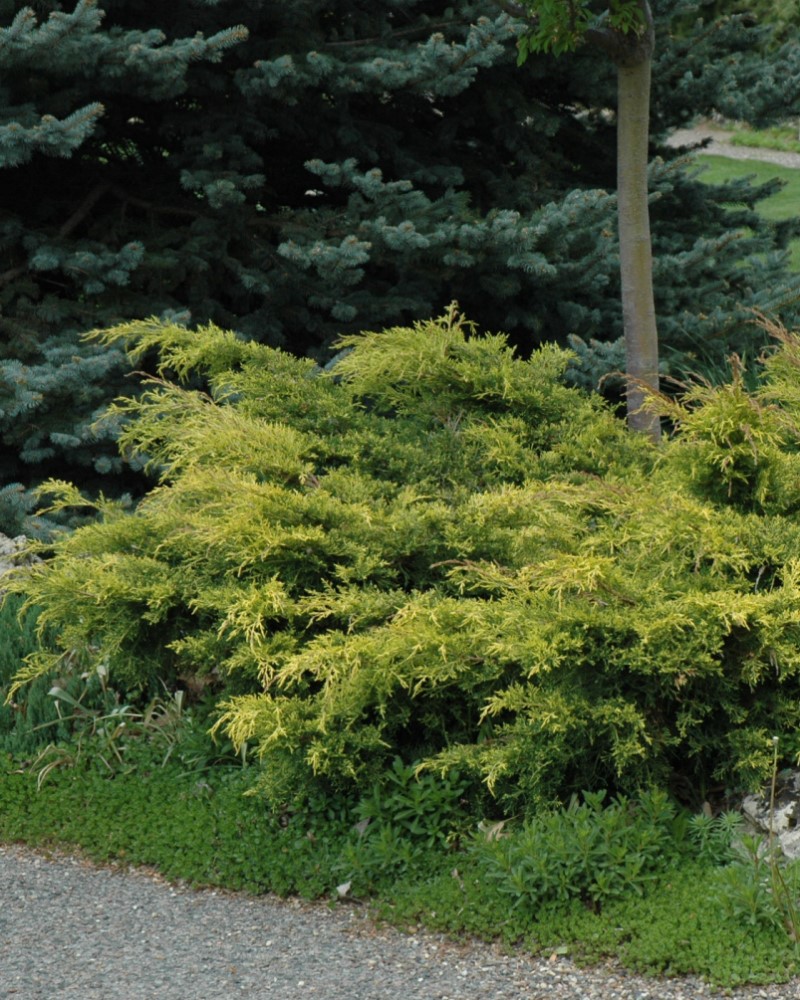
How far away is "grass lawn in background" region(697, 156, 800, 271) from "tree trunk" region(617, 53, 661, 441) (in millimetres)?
8890

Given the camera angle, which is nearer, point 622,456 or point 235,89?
point 622,456

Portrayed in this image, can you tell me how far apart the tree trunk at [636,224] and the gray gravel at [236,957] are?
2.67m

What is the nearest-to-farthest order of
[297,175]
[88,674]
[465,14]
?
1. [88,674]
2. [465,14]
3. [297,175]

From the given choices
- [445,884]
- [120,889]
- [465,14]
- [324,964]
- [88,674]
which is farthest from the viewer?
[465,14]

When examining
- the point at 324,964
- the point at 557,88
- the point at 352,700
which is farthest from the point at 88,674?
the point at 557,88

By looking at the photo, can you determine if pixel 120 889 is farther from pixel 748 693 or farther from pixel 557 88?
pixel 557 88

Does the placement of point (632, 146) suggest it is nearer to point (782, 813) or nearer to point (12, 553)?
point (782, 813)

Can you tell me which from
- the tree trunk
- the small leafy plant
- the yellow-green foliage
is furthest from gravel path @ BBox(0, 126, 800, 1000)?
the tree trunk

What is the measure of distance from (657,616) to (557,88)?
536cm

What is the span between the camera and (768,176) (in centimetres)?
1728

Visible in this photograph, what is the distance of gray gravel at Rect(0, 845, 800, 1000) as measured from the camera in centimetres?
284

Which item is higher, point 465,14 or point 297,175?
point 465,14

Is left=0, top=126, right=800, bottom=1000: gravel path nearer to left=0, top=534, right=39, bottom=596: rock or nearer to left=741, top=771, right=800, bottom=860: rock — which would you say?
left=741, top=771, right=800, bottom=860: rock

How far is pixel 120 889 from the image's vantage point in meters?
3.48
